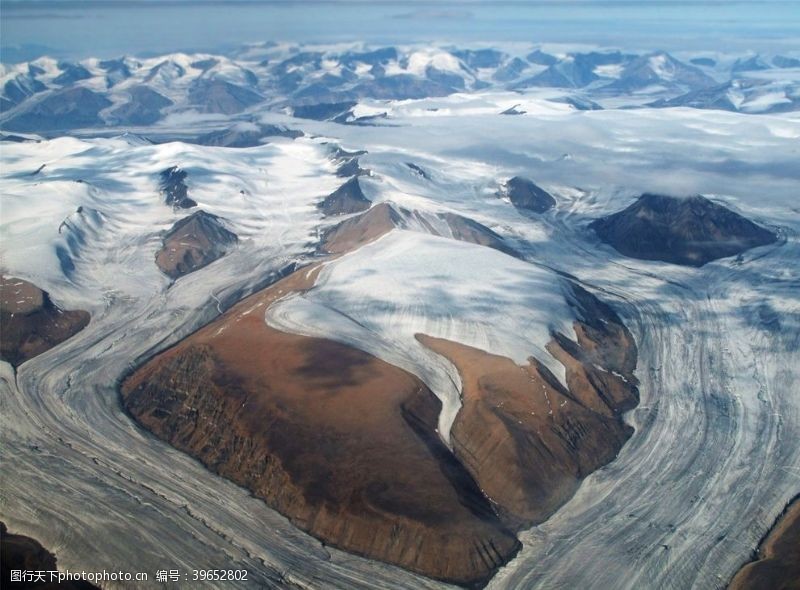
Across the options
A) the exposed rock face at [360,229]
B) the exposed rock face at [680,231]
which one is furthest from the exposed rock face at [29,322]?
the exposed rock face at [680,231]

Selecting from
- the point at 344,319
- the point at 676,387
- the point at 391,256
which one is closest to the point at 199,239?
the point at 391,256

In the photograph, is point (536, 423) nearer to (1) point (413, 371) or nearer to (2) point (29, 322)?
(1) point (413, 371)

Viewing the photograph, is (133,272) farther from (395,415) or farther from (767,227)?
(767,227)

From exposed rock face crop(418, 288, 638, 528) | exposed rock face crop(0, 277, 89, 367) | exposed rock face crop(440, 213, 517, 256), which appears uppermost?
exposed rock face crop(418, 288, 638, 528)

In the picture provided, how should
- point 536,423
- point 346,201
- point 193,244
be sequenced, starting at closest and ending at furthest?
point 536,423 → point 193,244 → point 346,201

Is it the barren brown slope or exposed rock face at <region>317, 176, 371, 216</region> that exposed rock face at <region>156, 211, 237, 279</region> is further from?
the barren brown slope

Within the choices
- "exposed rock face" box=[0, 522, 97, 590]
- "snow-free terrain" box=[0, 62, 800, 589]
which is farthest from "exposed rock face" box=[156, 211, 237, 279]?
"exposed rock face" box=[0, 522, 97, 590]

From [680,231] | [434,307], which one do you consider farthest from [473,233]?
[434,307]
